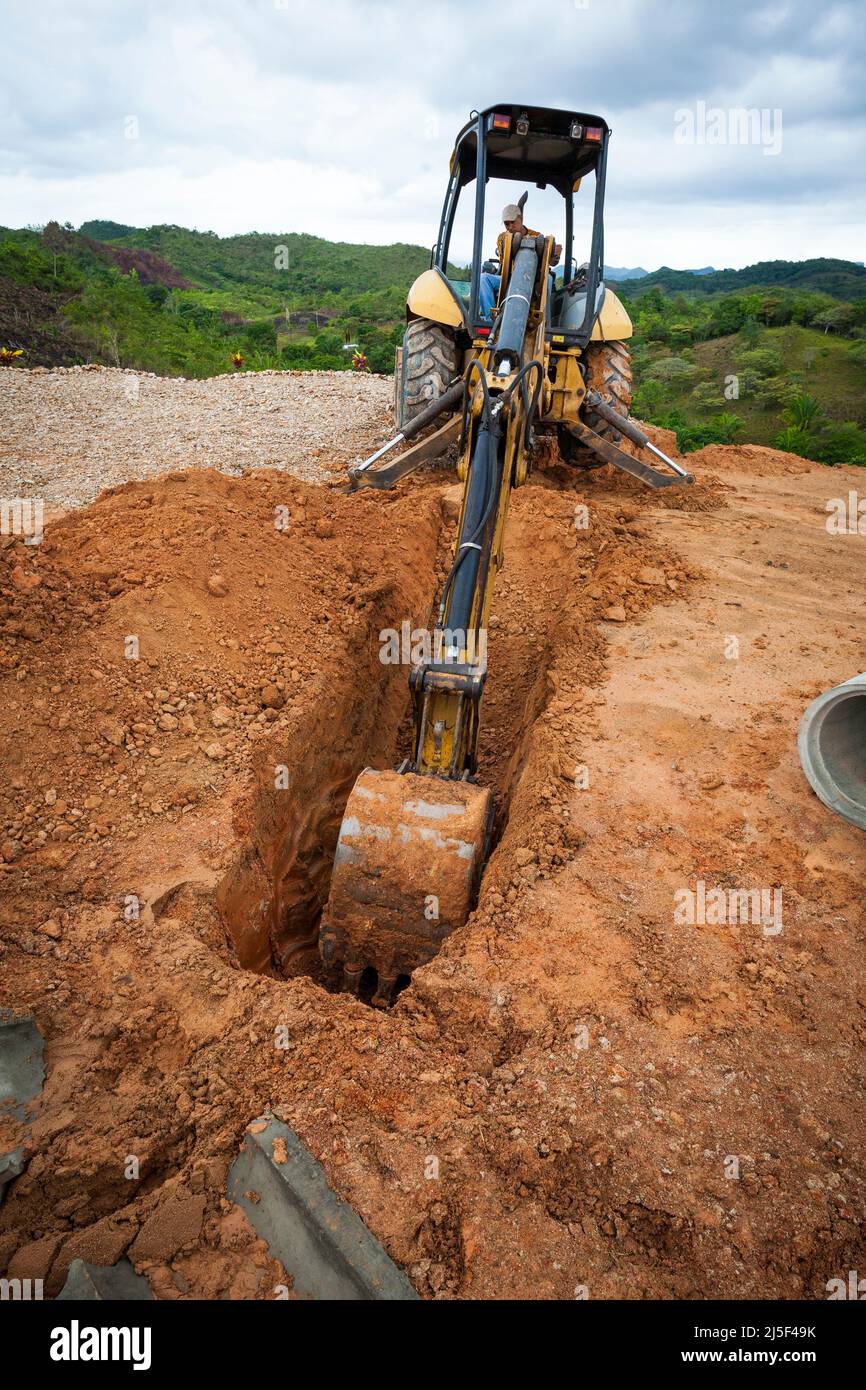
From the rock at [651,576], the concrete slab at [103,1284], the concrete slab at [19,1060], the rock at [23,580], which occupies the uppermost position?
the rock at [651,576]

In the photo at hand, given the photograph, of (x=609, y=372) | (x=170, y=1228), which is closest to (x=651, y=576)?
(x=609, y=372)

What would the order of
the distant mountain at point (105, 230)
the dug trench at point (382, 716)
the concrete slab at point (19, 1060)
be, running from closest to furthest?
1. the concrete slab at point (19, 1060)
2. the dug trench at point (382, 716)
3. the distant mountain at point (105, 230)

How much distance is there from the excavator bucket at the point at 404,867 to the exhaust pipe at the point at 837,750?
1.60 metres

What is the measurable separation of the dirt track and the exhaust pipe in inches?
5.0

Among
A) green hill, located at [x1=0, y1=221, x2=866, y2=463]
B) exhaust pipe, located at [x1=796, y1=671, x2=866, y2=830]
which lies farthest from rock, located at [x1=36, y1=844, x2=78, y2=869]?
green hill, located at [x1=0, y1=221, x2=866, y2=463]

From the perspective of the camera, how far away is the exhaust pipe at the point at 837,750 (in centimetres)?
379

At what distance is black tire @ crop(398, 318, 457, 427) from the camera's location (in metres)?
7.86

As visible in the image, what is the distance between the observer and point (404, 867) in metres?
3.57

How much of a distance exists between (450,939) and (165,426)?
28.3 feet

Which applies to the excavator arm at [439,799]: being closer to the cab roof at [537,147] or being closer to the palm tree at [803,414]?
the cab roof at [537,147]

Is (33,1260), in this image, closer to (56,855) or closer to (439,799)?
(56,855)

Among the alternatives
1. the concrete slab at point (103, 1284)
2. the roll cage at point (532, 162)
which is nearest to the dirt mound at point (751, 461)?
the roll cage at point (532, 162)
